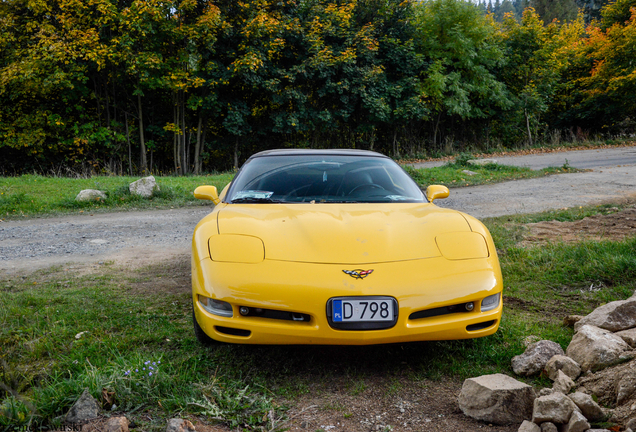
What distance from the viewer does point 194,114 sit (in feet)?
61.9

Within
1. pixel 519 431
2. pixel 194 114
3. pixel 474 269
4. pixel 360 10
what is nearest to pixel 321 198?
pixel 474 269

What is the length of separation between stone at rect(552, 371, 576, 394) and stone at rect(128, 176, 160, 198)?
29.5 feet

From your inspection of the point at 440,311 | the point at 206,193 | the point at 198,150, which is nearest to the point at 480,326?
the point at 440,311

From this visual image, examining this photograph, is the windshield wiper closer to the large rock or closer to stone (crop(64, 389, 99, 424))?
stone (crop(64, 389, 99, 424))

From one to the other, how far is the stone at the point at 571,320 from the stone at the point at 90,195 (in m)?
8.87

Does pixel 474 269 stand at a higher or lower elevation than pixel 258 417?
higher

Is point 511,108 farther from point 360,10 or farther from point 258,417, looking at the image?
point 258,417

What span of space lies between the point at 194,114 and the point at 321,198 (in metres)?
16.6

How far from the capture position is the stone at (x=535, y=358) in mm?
2511

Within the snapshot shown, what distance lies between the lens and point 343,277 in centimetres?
242

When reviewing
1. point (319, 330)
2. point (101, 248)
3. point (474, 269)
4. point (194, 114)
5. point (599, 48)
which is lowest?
point (101, 248)

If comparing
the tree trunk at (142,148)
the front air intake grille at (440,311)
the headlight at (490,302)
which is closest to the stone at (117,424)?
the front air intake grille at (440,311)

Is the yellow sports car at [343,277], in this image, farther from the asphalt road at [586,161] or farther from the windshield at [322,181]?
the asphalt road at [586,161]

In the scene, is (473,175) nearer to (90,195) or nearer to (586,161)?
(586,161)
